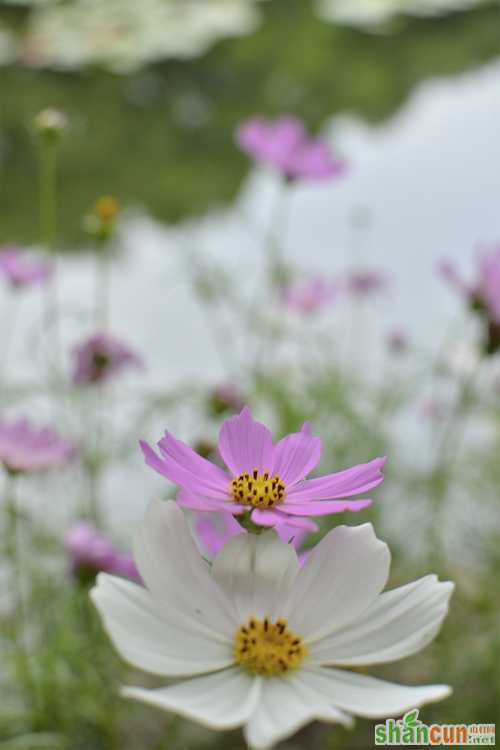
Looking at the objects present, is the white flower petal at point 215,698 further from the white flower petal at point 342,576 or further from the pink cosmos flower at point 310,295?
the pink cosmos flower at point 310,295

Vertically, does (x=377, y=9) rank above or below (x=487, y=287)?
above

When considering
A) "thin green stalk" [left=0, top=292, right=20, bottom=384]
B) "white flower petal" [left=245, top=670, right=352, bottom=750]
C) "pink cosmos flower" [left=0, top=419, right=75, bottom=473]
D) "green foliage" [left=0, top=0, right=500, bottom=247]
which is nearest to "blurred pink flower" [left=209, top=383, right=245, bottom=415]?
"pink cosmos flower" [left=0, top=419, right=75, bottom=473]

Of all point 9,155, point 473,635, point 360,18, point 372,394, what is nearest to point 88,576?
point 473,635

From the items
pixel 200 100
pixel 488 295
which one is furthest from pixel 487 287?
pixel 200 100

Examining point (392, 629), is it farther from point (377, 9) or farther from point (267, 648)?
point (377, 9)

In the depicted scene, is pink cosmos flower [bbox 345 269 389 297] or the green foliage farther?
the green foliage

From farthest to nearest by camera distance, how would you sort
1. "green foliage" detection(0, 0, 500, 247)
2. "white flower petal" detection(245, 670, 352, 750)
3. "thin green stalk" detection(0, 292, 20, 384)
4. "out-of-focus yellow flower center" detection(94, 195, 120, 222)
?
"green foliage" detection(0, 0, 500, 247), "thin green stalk" detection(0, 292, 20, 384), "out-of-focus yellow flower center" detection(94, 195, 120, 222), "white flower petal" detection(245, 670, 352, 750)

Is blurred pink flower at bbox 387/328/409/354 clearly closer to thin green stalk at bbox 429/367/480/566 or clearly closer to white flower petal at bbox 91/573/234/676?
thin green stalk at bbox 429/367/480/566
